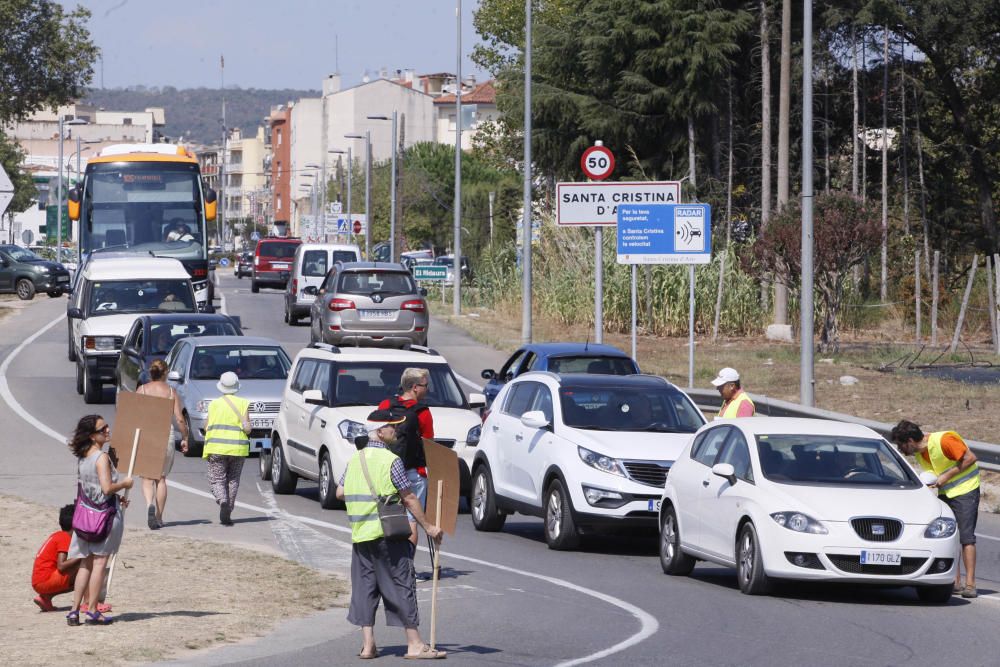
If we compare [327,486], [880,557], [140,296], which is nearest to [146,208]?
[140,296]

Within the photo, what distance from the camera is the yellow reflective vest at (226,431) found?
15984mm

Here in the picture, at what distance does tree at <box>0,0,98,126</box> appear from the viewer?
2226 inches

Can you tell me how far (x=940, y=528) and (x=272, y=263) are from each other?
53561 mm

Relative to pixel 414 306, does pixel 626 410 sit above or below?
below

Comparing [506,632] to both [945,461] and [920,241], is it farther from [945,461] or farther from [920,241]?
[920,241]

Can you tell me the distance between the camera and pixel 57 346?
38.3 meters

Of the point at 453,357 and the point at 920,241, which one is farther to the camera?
the point at 920,241

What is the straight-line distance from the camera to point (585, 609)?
38.4ft

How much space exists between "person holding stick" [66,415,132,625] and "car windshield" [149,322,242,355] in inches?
542

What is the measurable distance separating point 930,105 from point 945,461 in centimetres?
4267

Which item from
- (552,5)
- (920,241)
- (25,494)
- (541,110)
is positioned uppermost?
(552,5)

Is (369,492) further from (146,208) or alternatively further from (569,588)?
(146,208)

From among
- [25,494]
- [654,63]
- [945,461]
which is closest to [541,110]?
[654,63]

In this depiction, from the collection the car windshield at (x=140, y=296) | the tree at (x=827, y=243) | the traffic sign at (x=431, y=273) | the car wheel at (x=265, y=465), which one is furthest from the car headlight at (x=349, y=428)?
the traffic sign at (x=431, y=273)
